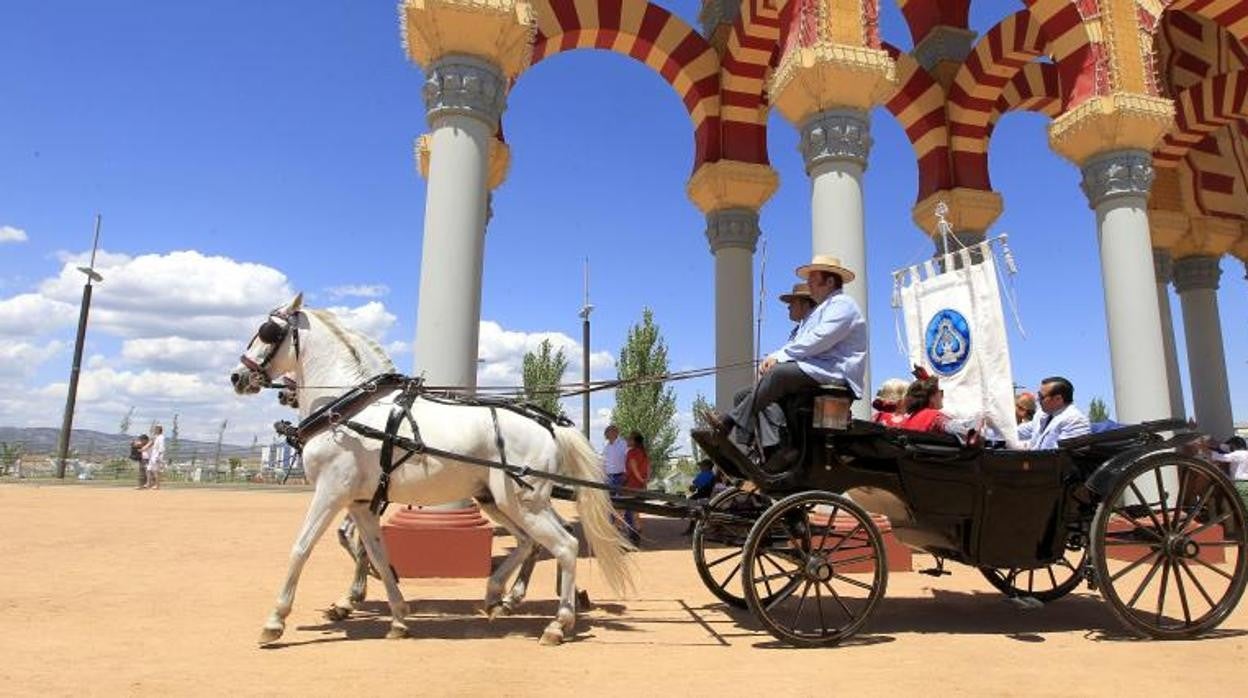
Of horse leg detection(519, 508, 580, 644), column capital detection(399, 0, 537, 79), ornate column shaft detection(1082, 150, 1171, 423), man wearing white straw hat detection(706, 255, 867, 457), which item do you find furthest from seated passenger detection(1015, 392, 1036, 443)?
column capital detection(399, 0, 537, 79)

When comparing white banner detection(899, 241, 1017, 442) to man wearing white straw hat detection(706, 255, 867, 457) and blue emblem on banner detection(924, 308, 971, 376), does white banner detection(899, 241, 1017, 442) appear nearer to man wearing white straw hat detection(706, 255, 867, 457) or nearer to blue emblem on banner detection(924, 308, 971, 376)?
blue emblem on banner detection(924, 308, 971, 376)

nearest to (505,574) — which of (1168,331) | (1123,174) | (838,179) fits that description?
(838,179)

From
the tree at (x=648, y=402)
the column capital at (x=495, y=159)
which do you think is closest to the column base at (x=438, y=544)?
the column capital at (x=495, y=159)

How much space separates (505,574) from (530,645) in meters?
0.71

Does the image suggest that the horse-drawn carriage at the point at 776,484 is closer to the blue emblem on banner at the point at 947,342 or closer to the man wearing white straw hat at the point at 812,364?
the man wearing white straw hat at the point at 812,364

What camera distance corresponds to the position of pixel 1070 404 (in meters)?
5.10

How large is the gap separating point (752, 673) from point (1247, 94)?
14.8 m

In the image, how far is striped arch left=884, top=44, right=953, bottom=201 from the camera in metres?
11.2

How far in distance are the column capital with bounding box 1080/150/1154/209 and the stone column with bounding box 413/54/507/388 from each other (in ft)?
22.5

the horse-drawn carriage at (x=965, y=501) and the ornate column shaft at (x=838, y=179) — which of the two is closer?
the horse-drawn carriage at (x=965, y=501)

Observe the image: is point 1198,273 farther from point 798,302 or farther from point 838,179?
point 798,302

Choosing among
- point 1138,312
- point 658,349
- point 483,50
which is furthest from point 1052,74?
point 658,349

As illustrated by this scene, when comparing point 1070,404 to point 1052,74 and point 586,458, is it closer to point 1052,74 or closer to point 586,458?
point 586,458

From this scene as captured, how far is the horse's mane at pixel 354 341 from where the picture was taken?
4484 mm
